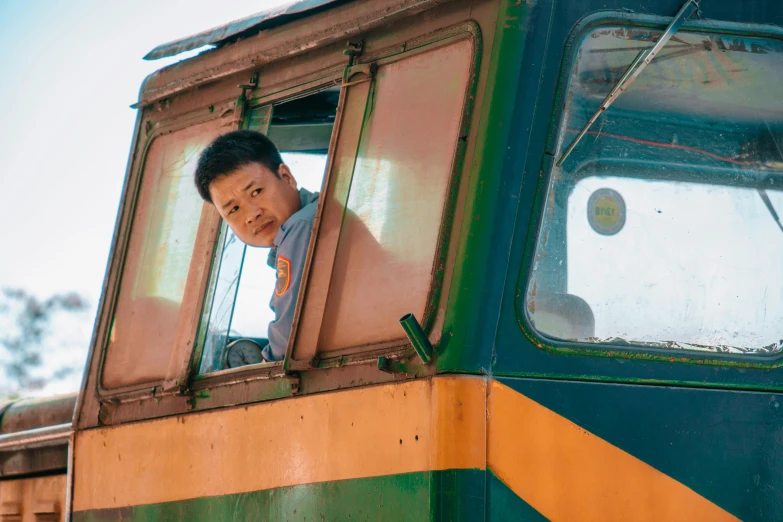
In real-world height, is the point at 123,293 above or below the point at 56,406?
above

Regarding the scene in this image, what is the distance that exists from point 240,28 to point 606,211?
1322 mm

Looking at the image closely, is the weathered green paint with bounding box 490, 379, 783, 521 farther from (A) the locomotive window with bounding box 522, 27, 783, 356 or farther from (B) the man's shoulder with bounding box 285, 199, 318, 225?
(B) the man's shoulder with bounding box 285, 199, 318, 225

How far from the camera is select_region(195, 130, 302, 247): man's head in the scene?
3.34 metres

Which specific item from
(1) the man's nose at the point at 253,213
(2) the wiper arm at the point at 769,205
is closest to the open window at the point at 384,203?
(1) the man's nose at the point at 253,213

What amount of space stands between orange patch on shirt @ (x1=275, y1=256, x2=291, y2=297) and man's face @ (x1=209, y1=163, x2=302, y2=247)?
0.22 meters

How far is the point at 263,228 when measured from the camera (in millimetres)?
3355

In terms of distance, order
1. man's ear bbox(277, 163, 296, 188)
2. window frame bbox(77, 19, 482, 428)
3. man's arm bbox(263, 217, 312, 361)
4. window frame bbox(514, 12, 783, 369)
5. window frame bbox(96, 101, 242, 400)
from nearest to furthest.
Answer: window frame bbox(514, 12, 783, 369), window frame bbox(77, 19, 482, 428), man's arm bbox(263, 217, 312, 361), man's ear bbox(277, 163, 296, 188), window frame bbox(96, 101, 242, 400)

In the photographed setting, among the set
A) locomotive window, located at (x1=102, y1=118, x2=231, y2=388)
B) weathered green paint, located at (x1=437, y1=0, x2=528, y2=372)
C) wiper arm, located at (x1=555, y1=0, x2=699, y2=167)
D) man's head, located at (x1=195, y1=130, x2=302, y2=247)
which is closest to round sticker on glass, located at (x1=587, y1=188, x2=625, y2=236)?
wiper arm, located at (x1=555, y1=0, x2=699, y2=167)

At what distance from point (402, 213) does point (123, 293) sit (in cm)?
140

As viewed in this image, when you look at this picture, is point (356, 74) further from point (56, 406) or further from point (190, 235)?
point (56, 406)

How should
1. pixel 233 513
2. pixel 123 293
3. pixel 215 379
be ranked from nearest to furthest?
1. pixel 233 513
2. pixel 215 379
3. pixel 123 293

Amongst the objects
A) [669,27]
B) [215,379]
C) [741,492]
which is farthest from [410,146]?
[741,492]

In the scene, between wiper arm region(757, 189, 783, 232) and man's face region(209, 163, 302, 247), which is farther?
man's face region(209, 163, 302, 247)

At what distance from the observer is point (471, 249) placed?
2.51 m
